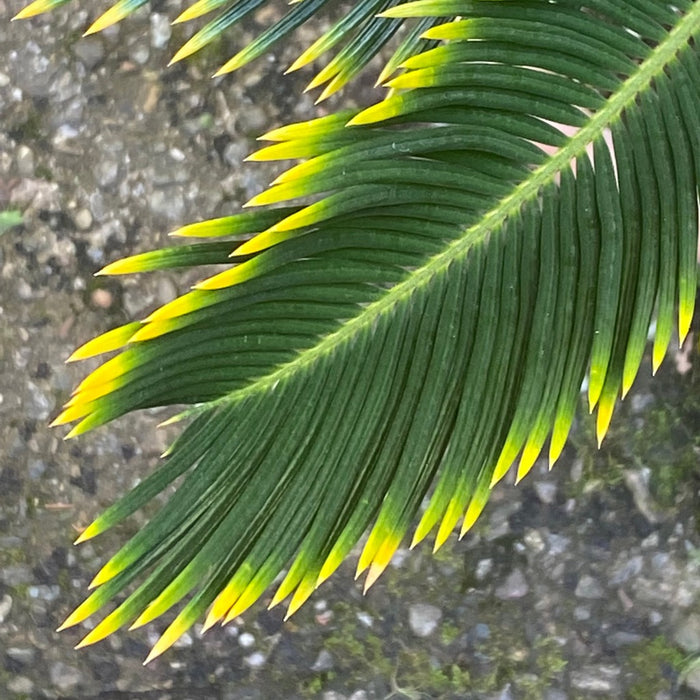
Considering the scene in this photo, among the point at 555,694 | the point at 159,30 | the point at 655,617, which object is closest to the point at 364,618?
the point at 555,694

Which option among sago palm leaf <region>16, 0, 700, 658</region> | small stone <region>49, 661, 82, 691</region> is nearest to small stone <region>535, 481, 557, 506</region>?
sago palm leaf <region>16, 0, 700, 658</region>

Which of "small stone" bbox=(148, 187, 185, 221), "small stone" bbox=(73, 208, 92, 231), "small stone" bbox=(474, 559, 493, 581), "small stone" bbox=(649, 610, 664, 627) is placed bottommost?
"small stone" bbox=(649, 610, 664, 627)

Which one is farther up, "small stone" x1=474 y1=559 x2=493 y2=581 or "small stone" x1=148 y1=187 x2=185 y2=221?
"small stone" x1=148 y1=187 x2=185 y2=221

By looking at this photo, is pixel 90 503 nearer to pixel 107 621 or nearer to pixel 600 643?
pixel 107 621

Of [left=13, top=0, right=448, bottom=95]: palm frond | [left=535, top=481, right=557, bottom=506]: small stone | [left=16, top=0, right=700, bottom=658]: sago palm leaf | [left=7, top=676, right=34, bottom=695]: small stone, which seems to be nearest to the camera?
[left=16, top=0, right=700, bottom=658]: sago palm leaf

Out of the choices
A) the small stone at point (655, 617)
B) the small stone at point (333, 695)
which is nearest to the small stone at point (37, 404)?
the small stone at point (333, 695)

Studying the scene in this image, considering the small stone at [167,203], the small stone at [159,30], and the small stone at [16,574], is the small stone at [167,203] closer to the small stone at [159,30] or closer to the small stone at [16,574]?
the small stone at [159,30]

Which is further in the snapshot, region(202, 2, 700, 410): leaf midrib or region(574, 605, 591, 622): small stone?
region(574, 605, 591, 622): small stone

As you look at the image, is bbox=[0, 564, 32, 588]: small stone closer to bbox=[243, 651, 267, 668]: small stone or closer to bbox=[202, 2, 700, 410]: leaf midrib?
bbox=[243, 651, 267, 668]: small stone
